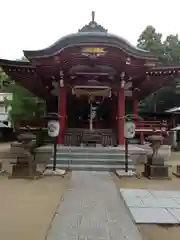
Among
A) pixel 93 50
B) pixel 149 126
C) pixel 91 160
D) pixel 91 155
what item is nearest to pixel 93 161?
pixel 91 160

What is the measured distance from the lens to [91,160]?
1091 cm

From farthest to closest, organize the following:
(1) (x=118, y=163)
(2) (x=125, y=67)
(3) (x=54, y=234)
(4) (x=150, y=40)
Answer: (4) (x=150, y=40) → (2) (x=125, y=67) → (1) (x=118, y=163) → (3) (x=54, y=234)

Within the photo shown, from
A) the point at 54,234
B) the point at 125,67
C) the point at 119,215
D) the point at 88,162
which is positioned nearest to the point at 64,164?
the point at 88,162

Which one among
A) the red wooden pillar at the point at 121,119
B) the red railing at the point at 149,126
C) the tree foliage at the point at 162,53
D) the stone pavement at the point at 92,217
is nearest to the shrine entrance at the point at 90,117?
the red wooden pillar at the point at 121,119

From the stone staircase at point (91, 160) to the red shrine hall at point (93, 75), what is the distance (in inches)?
76.4

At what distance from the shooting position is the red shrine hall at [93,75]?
12094 mm

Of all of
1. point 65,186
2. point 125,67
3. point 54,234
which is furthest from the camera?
point 125,67

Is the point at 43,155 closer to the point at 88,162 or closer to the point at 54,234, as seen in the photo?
the point at 88,162

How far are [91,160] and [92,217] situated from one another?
Result: 620cm

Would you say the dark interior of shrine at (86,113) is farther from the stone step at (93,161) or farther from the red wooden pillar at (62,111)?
the stone step at (93,161)

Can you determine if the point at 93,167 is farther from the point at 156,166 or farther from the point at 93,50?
the point at 93,50

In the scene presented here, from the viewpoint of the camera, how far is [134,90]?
1622cm

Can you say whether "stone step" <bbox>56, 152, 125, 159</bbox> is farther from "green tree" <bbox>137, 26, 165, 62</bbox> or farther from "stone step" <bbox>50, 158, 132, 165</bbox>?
"green tree" <bbox>137, 26, 165, 62</bbox>

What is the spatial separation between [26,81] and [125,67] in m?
5.46
